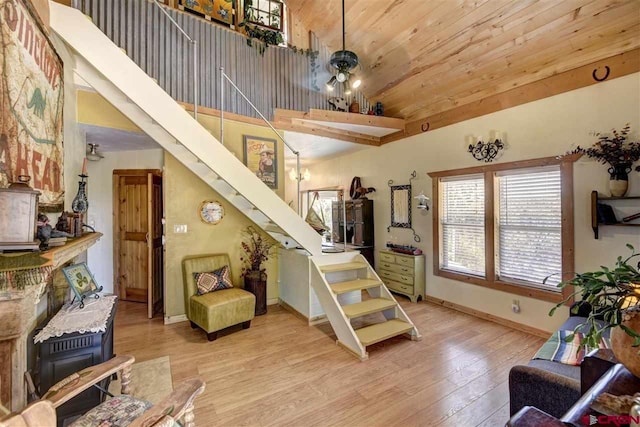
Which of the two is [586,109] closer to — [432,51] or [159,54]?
[432,51]

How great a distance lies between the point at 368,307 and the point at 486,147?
2.57 m

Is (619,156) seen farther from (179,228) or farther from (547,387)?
(179,228)

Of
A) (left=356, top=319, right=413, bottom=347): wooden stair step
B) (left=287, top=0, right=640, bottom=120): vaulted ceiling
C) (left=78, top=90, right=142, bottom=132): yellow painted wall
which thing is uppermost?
(left=287, top=0, right=640, bottom=120): vaulted ceiling

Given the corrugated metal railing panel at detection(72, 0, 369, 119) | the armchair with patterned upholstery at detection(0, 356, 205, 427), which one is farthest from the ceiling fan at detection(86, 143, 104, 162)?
the armchair with patterned upholstery at detection(0, 356, 205, 427)

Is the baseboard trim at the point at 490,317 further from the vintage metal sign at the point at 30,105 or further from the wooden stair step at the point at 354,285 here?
the vintage metal sign at the point at 30,105

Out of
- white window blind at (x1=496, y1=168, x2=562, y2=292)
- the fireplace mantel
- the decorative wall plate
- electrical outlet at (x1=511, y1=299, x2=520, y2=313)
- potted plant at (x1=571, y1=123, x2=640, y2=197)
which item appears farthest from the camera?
the decorative wall plate

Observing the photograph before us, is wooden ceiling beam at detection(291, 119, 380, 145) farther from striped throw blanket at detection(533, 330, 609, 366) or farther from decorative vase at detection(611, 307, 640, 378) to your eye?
decorative vase at detection(611, 307, 640, 378)

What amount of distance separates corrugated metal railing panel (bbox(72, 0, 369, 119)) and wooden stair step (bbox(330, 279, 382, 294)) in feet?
9.02

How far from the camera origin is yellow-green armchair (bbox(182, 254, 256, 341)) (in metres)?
3.08

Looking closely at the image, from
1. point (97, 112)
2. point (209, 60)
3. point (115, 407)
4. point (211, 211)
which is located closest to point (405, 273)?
point (211, 211)

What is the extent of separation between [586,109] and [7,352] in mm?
4842

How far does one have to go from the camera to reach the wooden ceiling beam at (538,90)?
2660 mm

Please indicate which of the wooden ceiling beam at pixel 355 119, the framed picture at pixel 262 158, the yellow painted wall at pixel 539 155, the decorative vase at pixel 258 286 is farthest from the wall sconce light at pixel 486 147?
the decorative vase at pixel 258 286

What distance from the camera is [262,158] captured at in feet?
13.7
